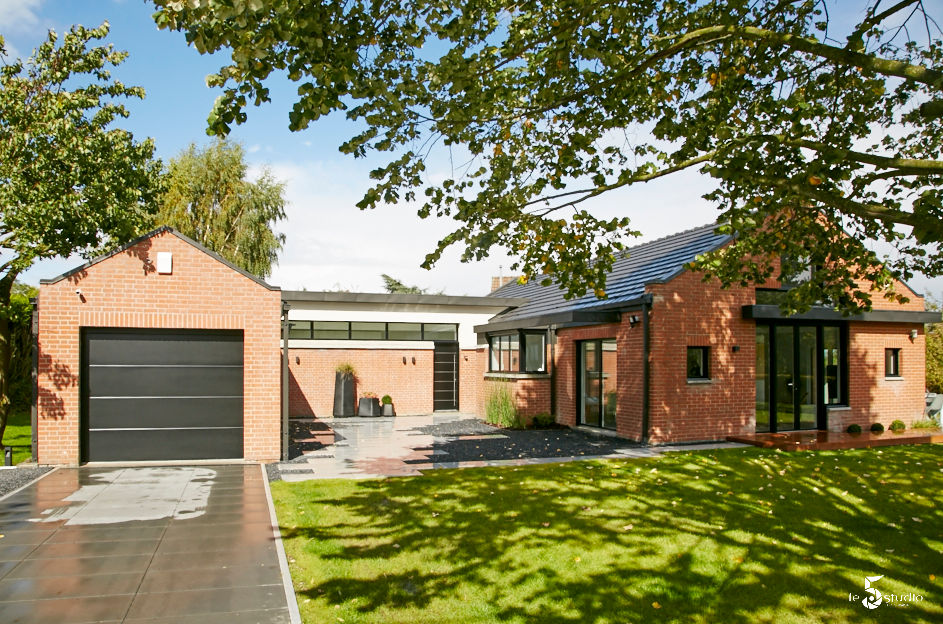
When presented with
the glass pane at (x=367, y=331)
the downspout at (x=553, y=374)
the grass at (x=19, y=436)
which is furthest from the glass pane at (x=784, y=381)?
the grass at (x=19, y=436)

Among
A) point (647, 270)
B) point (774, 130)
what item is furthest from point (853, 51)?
point (647, 270)

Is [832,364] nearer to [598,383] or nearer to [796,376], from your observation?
[796,376]

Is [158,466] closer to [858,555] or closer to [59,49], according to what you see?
[59,49]

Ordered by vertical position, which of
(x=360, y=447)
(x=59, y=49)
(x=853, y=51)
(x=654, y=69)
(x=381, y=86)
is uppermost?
(x=59, y=49)

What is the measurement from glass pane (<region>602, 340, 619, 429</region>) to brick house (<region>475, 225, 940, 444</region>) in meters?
0.05

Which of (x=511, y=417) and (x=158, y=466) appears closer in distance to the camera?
(x=158, y=466)

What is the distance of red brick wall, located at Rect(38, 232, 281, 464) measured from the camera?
11.4 metres

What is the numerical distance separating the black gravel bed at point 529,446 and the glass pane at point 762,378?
330 centimetres

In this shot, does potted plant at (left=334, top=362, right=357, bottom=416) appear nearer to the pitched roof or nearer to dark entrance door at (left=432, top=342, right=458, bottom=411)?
dark entrance door at (left=432, top=342, right=458, bottom=411)

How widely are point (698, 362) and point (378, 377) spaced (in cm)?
1052

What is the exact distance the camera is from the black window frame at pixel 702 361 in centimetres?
1480

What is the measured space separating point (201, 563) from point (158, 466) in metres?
6.17

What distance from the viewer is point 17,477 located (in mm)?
10625

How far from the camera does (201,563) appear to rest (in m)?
6.40
